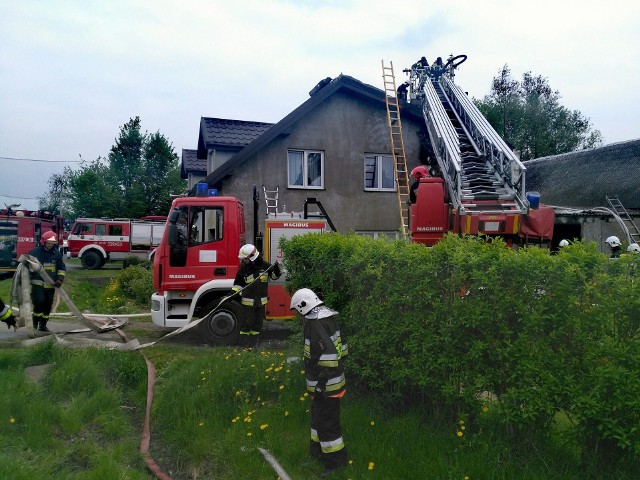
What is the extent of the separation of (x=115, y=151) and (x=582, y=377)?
3899 centimetres

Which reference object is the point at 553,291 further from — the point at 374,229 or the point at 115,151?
the point at 115,151

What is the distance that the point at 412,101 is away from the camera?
16406 mm

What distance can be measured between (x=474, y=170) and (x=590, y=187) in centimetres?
1202

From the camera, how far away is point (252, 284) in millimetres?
7953

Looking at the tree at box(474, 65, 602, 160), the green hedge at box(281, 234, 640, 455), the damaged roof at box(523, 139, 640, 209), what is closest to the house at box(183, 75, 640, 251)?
the damaged roof at box(523, 139, 640, 209)

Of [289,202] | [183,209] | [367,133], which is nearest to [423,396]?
[183,209]

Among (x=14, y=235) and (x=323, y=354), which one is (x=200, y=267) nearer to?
(x=323, y=354)

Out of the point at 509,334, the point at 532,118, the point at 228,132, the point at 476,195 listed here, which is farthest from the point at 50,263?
the point at 532,118

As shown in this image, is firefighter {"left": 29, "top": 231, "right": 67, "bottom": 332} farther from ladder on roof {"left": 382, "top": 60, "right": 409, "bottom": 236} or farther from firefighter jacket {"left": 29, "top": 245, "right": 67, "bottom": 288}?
ladder on roof {"left": 382, "top": 60, "right": 409, "bottom": 236}

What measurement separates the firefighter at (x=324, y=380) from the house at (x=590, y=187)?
1301 centimetres

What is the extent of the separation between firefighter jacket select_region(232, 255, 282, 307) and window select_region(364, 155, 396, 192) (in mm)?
8289

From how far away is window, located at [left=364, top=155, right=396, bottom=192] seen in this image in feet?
52.0

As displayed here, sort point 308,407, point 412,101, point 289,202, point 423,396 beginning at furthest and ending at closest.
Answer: point 412,101 → point 289,202 → point 308,407 → point 423,396

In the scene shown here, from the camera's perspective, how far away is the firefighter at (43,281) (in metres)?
8.83
